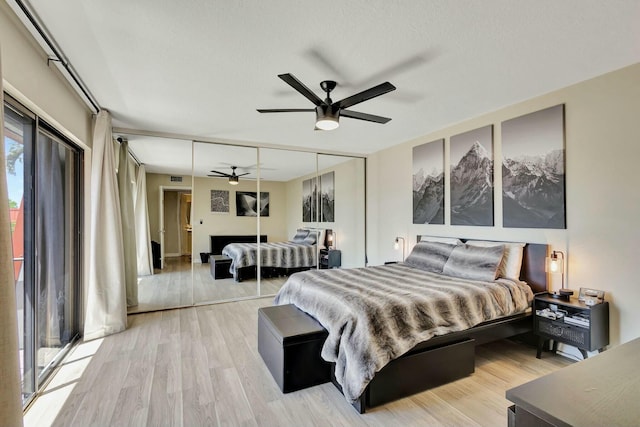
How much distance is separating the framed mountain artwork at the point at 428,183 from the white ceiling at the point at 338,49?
881mm

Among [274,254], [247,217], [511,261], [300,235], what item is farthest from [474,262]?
[247,217]

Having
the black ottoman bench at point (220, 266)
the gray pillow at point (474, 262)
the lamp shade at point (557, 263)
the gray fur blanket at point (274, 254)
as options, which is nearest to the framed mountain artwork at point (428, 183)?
the gray pillow at point (474, 262)

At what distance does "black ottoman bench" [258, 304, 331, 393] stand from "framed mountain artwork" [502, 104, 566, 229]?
2.49m

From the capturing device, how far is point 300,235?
604 cm

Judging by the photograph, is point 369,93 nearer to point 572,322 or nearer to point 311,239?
point 572,322

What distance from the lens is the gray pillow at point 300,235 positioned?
5988 millimetres

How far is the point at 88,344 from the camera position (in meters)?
3.12

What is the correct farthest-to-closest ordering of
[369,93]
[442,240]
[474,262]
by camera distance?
[442,240], [474,262], [369,93]

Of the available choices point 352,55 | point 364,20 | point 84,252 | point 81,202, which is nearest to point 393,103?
point 352,55

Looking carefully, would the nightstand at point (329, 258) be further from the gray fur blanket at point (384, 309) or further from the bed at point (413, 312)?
the gray fur blanket at point (384, 309)

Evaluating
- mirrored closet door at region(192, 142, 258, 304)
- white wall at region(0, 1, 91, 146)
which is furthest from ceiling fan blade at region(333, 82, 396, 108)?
mirrored closet door at region(192, 142, 258, 304)

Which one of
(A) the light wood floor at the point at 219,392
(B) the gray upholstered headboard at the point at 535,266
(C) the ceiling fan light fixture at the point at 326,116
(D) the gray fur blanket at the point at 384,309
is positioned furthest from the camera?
(B) the gray upholstered headboard at the point at 535,266

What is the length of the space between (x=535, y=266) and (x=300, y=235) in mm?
3980

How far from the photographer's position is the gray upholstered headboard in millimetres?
2992
